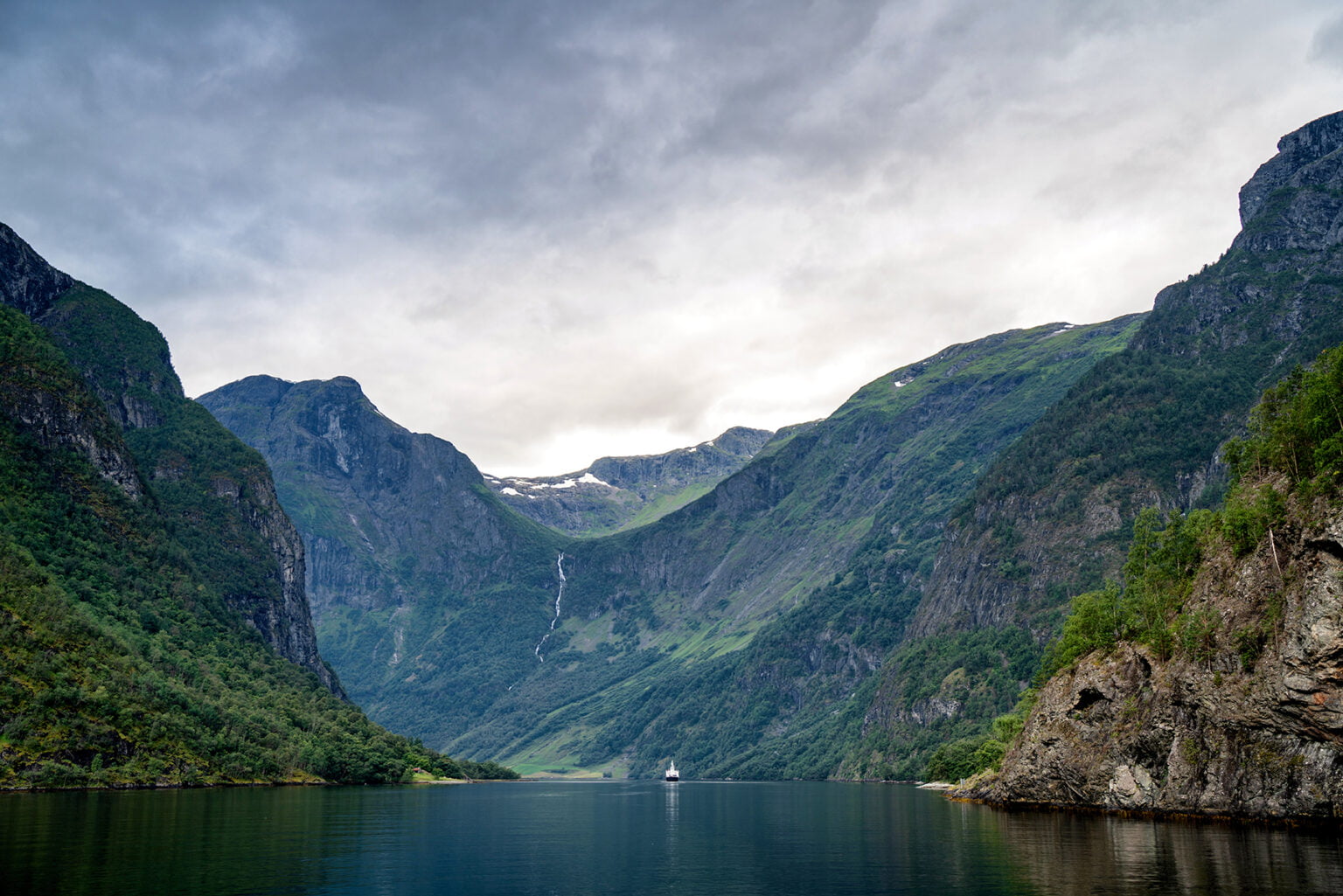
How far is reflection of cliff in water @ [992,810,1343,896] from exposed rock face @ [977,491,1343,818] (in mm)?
5376

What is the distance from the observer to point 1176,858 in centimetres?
7119

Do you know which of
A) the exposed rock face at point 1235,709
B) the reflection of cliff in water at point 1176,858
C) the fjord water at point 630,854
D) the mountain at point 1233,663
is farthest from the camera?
the mountain at point 1233,663

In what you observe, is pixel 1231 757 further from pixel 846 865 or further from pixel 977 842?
pixel 846 865

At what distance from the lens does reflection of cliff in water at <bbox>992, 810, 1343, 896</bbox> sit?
58.2 metres

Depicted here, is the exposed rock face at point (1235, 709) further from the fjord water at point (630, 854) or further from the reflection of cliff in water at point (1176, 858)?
the fjord water at point (630, 854)

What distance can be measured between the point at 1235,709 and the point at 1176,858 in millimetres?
30687

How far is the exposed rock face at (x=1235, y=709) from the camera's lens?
84875 millimetres

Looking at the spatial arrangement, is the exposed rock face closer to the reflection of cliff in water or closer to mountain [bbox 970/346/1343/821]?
mountain [bbox 970/346/1343/821]

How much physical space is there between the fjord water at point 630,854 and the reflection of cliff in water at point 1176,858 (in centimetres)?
22

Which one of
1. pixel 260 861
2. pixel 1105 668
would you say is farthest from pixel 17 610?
pixel 1105 668

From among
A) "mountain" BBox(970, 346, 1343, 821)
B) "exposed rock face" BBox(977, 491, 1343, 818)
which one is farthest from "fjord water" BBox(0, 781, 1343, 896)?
"mountain" BBox(970, 346, 1343, 821)

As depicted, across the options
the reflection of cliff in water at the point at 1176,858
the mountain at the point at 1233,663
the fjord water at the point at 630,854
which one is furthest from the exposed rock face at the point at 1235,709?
the fjord water at the point at 630,854

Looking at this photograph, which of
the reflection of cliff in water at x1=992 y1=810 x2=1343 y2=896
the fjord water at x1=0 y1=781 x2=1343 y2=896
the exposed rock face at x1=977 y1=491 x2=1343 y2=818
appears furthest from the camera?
the exposed rock face at x1=977 y1=491 x2=1343 y2=818

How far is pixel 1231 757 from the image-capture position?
97.2 m
